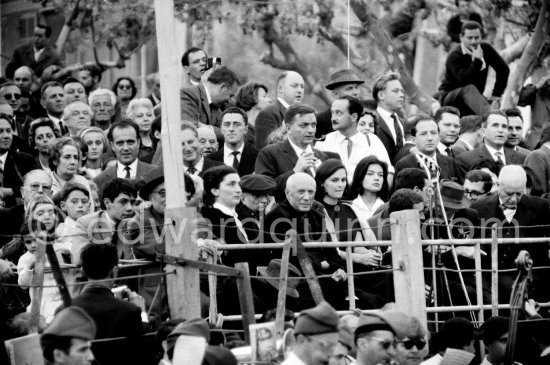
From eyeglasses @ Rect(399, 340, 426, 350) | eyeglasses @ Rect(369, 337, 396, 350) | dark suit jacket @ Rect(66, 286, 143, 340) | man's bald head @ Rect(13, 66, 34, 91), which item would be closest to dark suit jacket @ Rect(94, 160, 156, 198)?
dark suit jacket @ Rect(66, 286, 143, 340)

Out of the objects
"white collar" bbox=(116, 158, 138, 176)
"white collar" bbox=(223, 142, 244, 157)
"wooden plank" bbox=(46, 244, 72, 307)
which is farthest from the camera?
"white collar" bbox=(223, 142, 244, 157)

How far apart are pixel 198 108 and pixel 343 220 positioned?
397cm

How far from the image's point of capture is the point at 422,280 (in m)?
15.2

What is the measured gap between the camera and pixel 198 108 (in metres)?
20.0

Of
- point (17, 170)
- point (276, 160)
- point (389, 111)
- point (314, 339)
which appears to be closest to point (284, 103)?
point (389, 111)

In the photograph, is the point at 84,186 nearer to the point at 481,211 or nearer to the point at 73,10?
the point at 481,211

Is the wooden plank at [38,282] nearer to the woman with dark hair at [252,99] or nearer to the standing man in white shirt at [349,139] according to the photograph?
the standing man in white shirt at [349,139]

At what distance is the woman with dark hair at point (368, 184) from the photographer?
17.1m

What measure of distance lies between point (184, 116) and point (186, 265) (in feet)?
17.9

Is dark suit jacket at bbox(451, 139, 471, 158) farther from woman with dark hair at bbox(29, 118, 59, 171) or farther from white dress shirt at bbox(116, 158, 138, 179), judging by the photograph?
woman with dark hair at bbox(29, 118, 59, 171)

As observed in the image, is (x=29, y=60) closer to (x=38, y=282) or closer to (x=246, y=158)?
(x=246, y=158)

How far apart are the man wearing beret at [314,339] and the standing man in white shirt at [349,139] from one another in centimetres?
683

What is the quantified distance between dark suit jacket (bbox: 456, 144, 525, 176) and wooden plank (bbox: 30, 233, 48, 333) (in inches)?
242

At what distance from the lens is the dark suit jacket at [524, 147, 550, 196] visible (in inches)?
776
